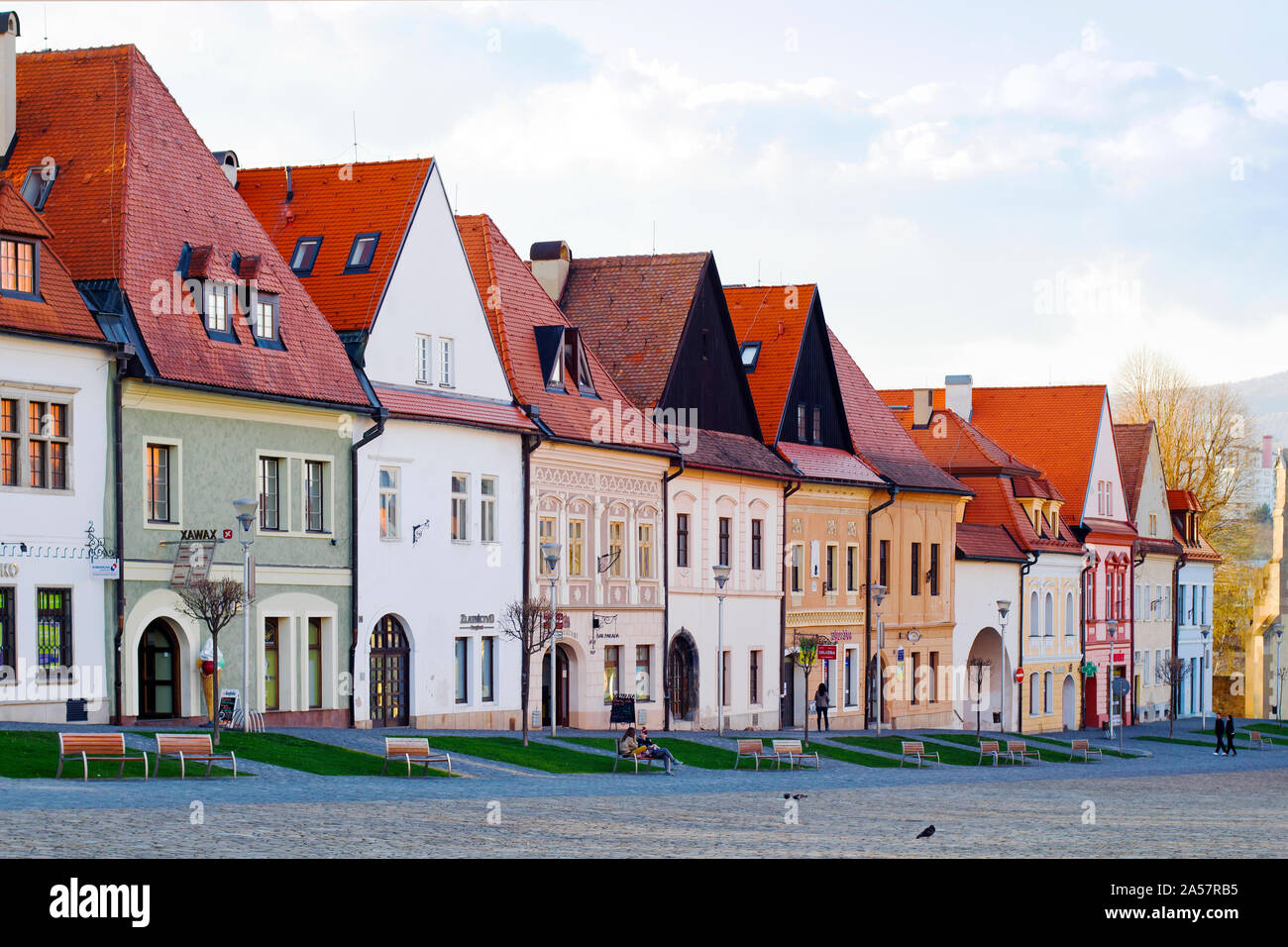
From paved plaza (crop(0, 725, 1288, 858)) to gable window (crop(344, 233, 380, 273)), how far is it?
427 inches

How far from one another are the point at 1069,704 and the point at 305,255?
161 ft

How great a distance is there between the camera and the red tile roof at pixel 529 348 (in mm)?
52375

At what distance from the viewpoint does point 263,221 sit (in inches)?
1956

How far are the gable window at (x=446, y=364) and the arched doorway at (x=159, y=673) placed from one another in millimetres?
10494

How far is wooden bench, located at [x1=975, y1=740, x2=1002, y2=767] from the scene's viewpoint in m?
56.9

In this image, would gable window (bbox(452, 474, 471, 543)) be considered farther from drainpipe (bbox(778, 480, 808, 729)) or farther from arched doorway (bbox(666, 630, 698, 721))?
drainpipe (bbox(778, 480, 808, 729))

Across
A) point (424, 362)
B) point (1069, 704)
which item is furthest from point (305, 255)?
point (1069, 704)

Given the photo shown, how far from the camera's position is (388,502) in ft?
152

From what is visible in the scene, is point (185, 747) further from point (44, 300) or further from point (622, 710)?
point (622, 710)

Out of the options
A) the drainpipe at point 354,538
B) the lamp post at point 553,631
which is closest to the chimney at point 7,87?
the drainpipe at point 354,538

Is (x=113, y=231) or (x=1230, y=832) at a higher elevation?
(x=113, y=231)

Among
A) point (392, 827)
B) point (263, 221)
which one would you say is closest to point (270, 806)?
point (392, 827)

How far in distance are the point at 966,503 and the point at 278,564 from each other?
45192 millimetres
